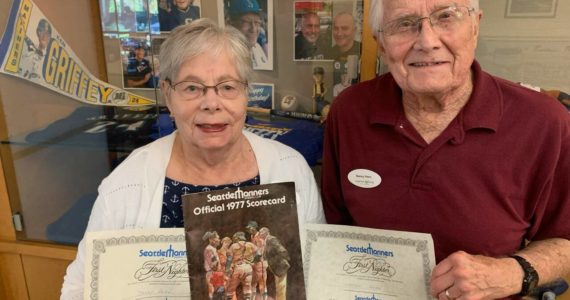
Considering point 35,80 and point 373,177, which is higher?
point 35,80

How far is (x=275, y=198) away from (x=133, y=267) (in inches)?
14.4

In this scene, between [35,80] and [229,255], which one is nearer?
[229,255]

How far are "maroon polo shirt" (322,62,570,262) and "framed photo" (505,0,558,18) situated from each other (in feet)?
1.73

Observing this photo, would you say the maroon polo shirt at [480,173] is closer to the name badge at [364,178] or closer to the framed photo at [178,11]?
the name badge at [364,178]

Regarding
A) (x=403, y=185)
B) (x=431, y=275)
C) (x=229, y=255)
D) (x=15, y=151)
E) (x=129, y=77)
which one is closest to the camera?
(x=229, y=255)

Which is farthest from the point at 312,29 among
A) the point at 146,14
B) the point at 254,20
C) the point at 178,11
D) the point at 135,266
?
the point at 135,266

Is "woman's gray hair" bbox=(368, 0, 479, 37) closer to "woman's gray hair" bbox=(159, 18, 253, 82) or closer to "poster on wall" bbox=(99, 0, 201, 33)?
"woman's gray hair" bbox=(159, 18, 253, 82)

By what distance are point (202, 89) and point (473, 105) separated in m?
0.64

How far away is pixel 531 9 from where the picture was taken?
1.50 meters

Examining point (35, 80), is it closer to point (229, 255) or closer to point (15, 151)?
point (15, 151)

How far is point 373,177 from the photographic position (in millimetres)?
1157

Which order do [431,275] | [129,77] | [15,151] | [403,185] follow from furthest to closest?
1. [129,77]
2. [15,151]
3. [403,185]
4. [431,275]

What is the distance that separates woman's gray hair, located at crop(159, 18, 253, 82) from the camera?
1072 millimetres

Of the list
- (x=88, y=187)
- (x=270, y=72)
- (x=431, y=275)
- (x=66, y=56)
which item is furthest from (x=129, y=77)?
(x=431, y=275)
